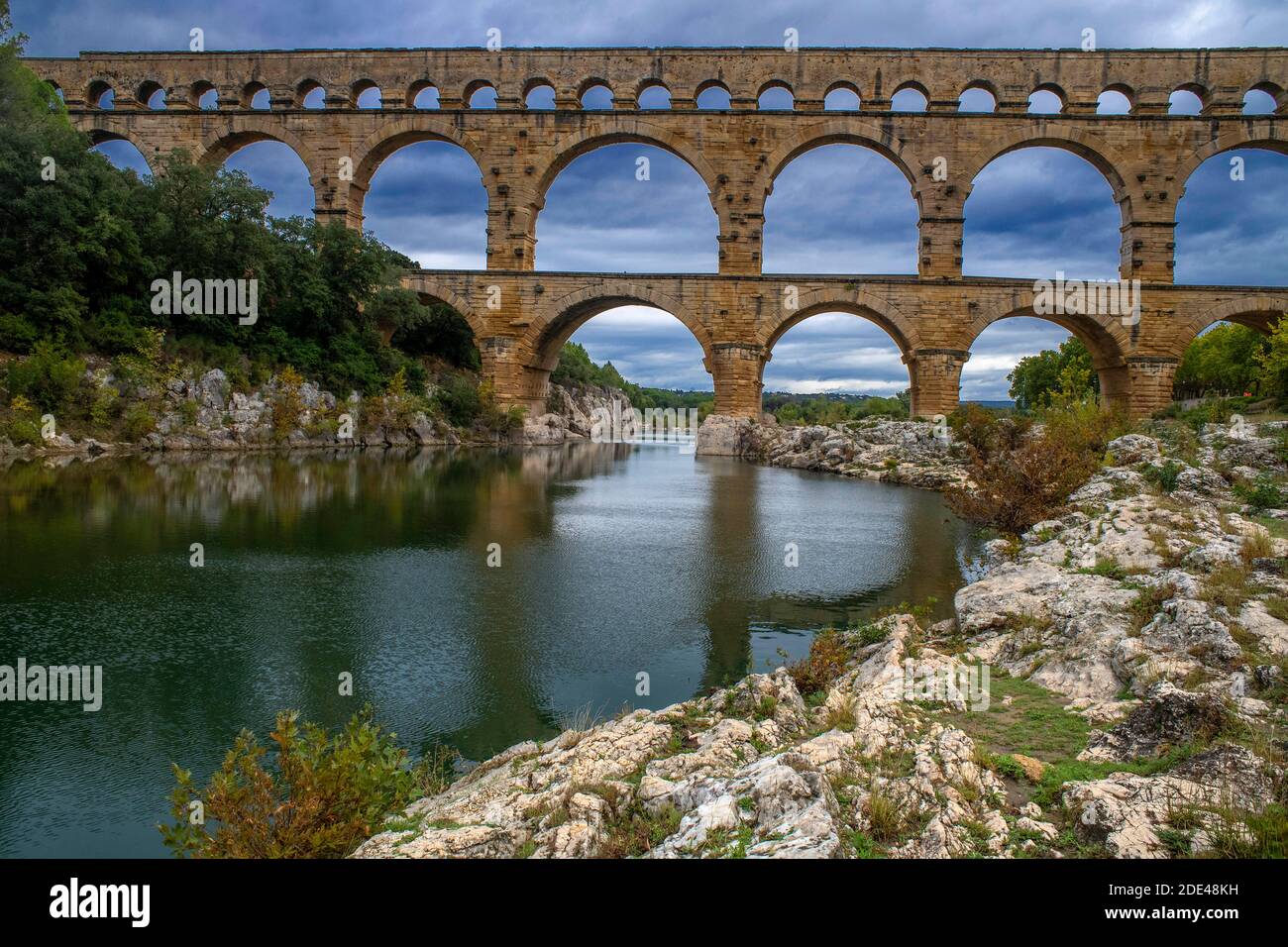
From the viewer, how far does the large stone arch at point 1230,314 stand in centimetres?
2583

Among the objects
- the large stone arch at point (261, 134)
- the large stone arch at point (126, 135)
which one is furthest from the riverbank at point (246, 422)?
the large stone arch at point (126, 135)

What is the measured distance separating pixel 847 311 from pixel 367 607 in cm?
2534

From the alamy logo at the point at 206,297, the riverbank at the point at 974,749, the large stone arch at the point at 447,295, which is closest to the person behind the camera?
the riverbank at the point at 974,749

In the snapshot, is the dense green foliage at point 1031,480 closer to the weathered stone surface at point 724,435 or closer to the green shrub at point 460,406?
the weathered stone surface at point 724,435

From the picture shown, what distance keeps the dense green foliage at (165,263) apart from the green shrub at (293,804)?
2162 centimetres

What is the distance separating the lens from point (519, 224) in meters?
28.8

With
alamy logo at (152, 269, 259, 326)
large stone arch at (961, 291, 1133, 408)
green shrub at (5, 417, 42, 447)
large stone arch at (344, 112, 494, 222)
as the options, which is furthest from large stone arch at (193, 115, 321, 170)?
large stone arch at (961, 291, 1133, 408)

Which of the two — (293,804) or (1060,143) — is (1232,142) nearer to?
(1060,143)

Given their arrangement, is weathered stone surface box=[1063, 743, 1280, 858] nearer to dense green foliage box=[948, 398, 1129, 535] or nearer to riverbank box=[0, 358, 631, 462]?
dense green foliage box=[948, 398, 1129, 535]

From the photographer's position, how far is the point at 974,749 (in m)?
3.24
